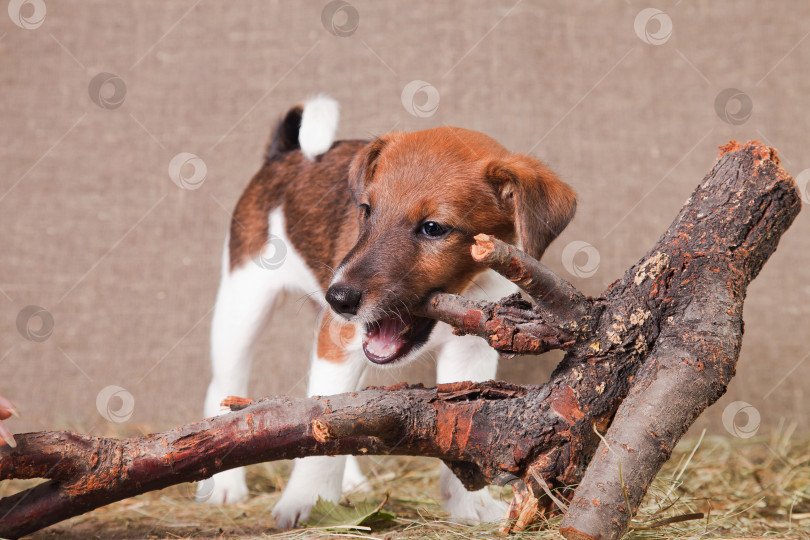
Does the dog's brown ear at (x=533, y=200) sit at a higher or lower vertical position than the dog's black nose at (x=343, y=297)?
higher

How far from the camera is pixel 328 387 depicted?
2.47 meters

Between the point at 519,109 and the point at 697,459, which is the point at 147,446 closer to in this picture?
the point at 697,459

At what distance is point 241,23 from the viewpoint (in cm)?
418
